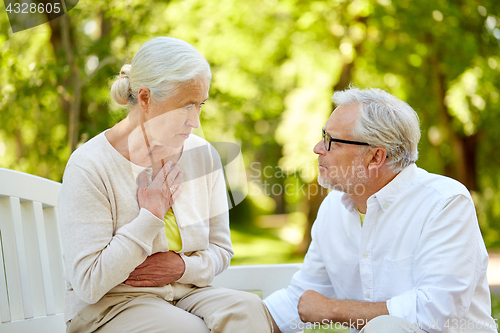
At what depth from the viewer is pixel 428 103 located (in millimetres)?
8086

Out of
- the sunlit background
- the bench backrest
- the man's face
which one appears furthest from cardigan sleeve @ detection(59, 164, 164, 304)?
the sunlit background

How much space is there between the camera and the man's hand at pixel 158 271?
1751mm

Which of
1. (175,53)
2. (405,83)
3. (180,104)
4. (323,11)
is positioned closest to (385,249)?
(180,104)

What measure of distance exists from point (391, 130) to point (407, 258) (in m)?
0.55

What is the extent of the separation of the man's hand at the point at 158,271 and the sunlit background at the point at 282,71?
1.62 metres

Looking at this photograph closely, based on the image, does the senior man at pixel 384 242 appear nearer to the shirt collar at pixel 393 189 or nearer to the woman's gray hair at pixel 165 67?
the shirt collar at pixel 393 189

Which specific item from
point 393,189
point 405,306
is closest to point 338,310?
point 405,306

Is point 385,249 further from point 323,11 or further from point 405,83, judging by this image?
point 405,83

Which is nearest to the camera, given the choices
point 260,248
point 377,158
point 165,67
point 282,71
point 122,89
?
point 165,67

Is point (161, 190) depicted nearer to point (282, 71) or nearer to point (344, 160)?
point (344, 160)

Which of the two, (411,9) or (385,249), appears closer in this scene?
(385,249)

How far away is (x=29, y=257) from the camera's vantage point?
214 cm

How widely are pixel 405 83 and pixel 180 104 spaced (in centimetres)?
677

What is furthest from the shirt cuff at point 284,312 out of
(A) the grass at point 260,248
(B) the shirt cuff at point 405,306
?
(A) the grass at point 260,248
